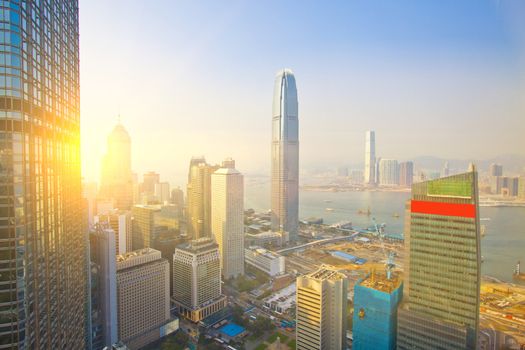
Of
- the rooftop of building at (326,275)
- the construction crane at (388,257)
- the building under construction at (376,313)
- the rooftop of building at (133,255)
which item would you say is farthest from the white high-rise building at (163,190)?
the building under construction at (376,313)

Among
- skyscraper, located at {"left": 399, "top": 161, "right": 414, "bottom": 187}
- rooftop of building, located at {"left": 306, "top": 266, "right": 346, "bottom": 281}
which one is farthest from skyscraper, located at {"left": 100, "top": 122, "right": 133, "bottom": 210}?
rooftop of building, located at {"left": 306, "top": 266, "right": 346, "bottom": 281}

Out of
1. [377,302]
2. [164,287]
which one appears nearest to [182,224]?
[164,287]

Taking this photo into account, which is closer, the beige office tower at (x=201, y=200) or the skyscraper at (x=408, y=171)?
the skyscraper at (x=408, y=171)

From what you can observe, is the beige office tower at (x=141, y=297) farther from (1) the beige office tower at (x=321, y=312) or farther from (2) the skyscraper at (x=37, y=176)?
(2) the skyscraper at (x=37, y=176)

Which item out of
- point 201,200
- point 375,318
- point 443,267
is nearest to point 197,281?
point 375,318

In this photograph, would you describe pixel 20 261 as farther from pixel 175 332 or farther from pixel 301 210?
pixel 301 210

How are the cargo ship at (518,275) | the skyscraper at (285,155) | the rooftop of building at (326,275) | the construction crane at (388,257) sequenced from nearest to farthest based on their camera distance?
the rooftop of building at (326,275) → the construction crane at (388,257) → the cargo ship at (518,275) → the skyscraper at (285,155)

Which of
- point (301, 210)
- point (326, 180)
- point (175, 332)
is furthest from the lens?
point (301, 210)
